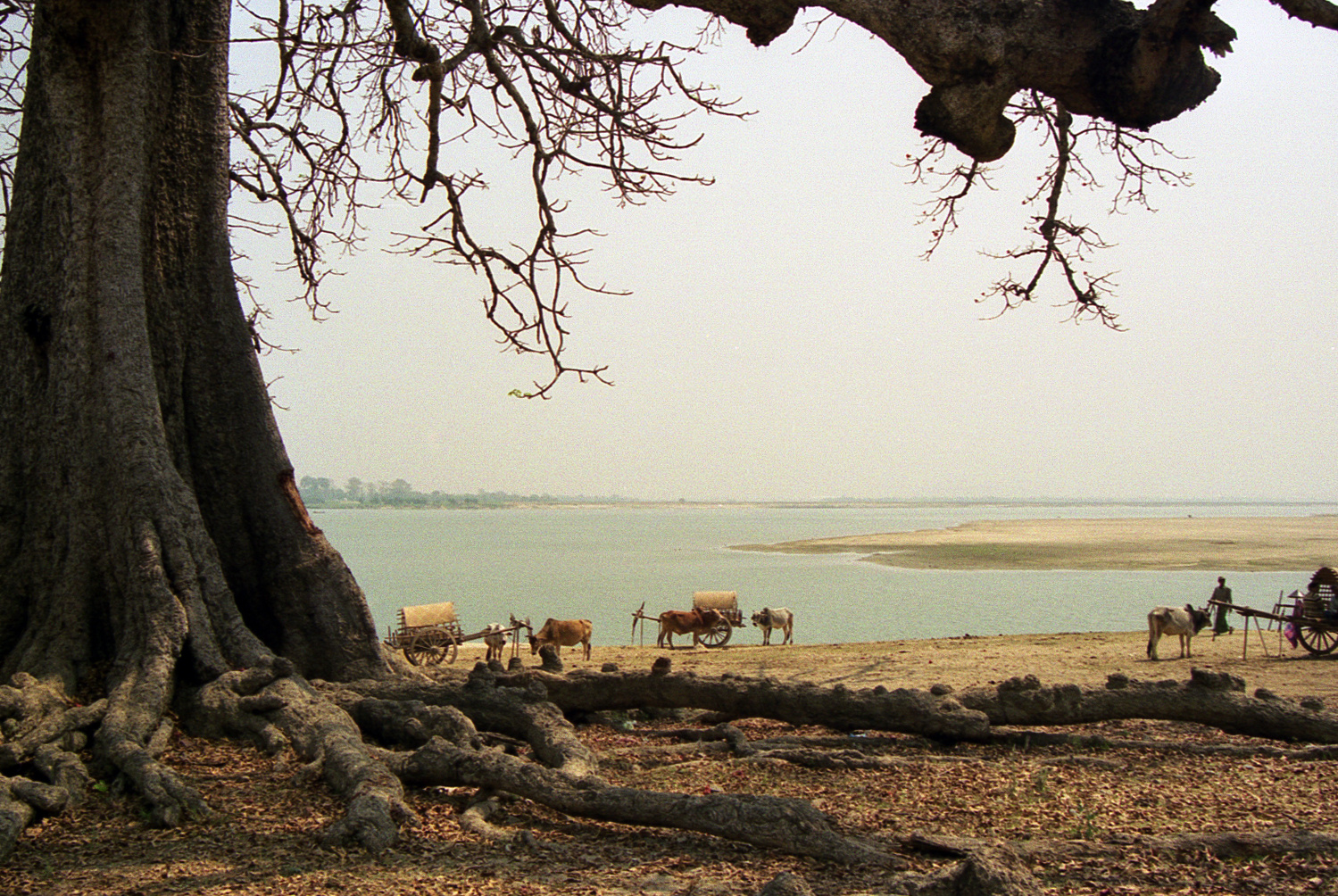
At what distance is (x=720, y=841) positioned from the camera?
392 centimetres

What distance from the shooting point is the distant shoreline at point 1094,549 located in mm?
49812

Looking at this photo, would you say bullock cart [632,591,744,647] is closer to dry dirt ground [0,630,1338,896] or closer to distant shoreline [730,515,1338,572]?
dry dirt ground [0,630,1338,896]

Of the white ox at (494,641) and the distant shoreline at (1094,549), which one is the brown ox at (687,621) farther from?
the distant shoreline at (1094,549)

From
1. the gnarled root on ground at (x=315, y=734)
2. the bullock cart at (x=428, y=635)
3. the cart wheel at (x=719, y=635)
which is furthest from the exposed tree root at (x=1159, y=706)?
the cart wheel at (x=719, y=635)

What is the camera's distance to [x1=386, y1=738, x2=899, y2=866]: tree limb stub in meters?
3.67

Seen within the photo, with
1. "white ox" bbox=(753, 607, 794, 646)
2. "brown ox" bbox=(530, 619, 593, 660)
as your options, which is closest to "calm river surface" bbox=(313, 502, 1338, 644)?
"white ox" bbox=(753, 607, 794, 646)

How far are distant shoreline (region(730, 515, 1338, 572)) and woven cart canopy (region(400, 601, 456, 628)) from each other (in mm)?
39063

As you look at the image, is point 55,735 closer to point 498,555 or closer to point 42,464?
point 42,464

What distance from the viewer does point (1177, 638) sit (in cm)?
1753

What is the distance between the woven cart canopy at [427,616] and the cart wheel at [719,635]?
7.14 metres

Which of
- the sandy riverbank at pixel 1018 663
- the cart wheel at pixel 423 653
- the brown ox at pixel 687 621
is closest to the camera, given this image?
the sandy riverbank at pixel 1018 663

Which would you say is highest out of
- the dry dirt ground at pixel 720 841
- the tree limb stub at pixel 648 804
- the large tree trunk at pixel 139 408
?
the large tree trunk at pixel 139 408

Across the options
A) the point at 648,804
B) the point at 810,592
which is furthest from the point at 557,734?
the point at 810,592

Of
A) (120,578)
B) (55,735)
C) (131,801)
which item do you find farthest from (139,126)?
(131,801)
